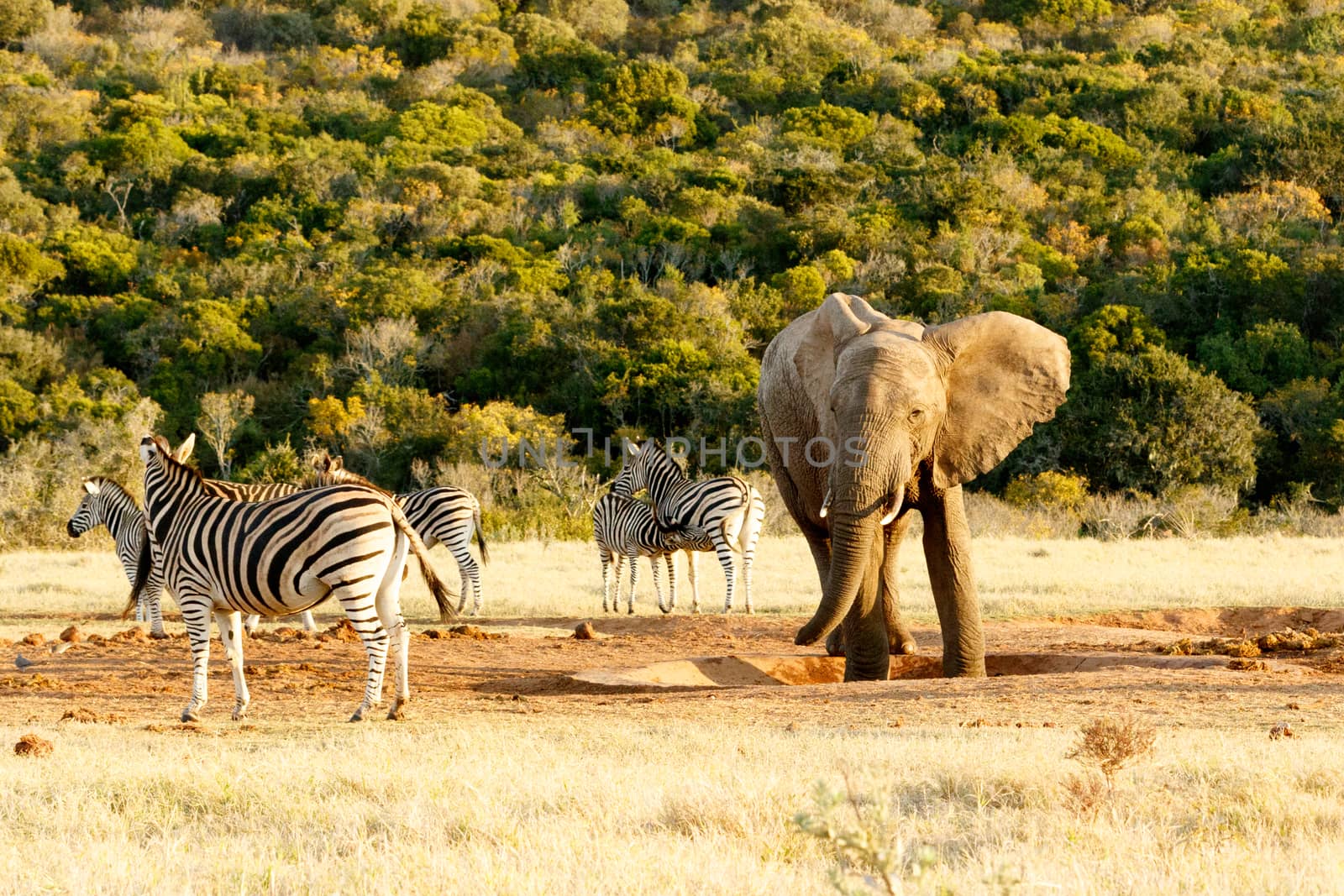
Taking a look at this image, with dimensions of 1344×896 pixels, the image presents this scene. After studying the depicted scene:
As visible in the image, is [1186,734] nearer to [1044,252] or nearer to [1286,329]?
[1286,329]

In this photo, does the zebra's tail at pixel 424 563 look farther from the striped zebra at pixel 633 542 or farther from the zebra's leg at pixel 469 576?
the striped zebra at pixel 633 542

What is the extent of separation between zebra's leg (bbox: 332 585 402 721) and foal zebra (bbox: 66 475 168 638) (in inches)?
255

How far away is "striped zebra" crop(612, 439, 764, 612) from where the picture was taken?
57.7 feet

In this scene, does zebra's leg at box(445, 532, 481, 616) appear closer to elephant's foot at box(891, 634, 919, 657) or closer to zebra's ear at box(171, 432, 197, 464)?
zebra's ear at box(171, 432, 197, 464)

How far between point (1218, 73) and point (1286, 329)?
22.0 metres

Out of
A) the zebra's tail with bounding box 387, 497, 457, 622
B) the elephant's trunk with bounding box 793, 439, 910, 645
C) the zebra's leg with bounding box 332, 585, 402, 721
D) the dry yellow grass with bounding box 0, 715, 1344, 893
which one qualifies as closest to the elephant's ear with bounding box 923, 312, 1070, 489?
the elephant's trunk with bounding box 793, 439, 910, 645

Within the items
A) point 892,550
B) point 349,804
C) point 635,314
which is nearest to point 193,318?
point 635,314

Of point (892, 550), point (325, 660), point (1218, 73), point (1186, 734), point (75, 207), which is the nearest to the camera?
point (1186, 734)

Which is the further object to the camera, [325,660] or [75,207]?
[75,207]

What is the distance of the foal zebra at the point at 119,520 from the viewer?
16.6m

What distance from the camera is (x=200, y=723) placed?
9.80 metres

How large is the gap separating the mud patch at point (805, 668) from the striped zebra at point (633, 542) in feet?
15.5

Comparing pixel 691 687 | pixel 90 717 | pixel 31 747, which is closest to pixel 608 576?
pixel 691 687

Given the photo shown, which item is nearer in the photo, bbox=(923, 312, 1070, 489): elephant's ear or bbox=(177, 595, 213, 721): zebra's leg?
bbox=(177, 595, 213, 721): zebra's leg
